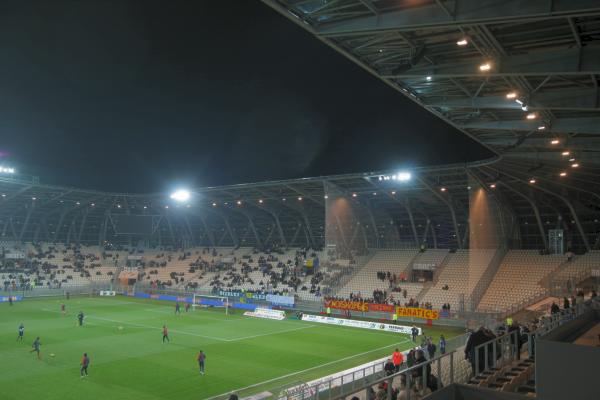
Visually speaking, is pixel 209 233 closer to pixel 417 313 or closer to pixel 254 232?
pixel 254 232

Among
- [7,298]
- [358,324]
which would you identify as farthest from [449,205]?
[7,298]

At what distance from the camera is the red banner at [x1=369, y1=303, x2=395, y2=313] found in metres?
45.8

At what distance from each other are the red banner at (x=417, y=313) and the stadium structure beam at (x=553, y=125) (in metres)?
22.2

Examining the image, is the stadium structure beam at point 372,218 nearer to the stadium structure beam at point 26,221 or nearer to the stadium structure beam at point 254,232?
the stadium structure beam at point 254,232

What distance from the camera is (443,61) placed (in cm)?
1769

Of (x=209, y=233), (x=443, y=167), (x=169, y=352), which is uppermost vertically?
(x=443, y=167)

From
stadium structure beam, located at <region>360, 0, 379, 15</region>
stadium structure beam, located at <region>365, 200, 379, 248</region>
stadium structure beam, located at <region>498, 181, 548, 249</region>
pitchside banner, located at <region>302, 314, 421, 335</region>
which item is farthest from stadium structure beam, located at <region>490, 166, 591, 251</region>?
stadium structure beam, located at <region>360, 0, 379, 15</region>

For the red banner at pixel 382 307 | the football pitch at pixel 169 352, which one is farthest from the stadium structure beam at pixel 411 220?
the football pitch at pixel 169 352

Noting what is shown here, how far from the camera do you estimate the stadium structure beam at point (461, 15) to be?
1082cm

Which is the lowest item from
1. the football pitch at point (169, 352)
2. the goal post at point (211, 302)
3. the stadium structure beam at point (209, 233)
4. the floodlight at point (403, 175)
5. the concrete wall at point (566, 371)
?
the football pitch at point (169, 352)

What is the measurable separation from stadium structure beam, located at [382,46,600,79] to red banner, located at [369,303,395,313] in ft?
103

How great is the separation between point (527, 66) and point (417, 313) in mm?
31675

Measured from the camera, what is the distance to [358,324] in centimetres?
4300

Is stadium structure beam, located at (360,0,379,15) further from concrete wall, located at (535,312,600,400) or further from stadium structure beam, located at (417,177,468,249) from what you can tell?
stadium structure beam, located at (417,177,468,249)
